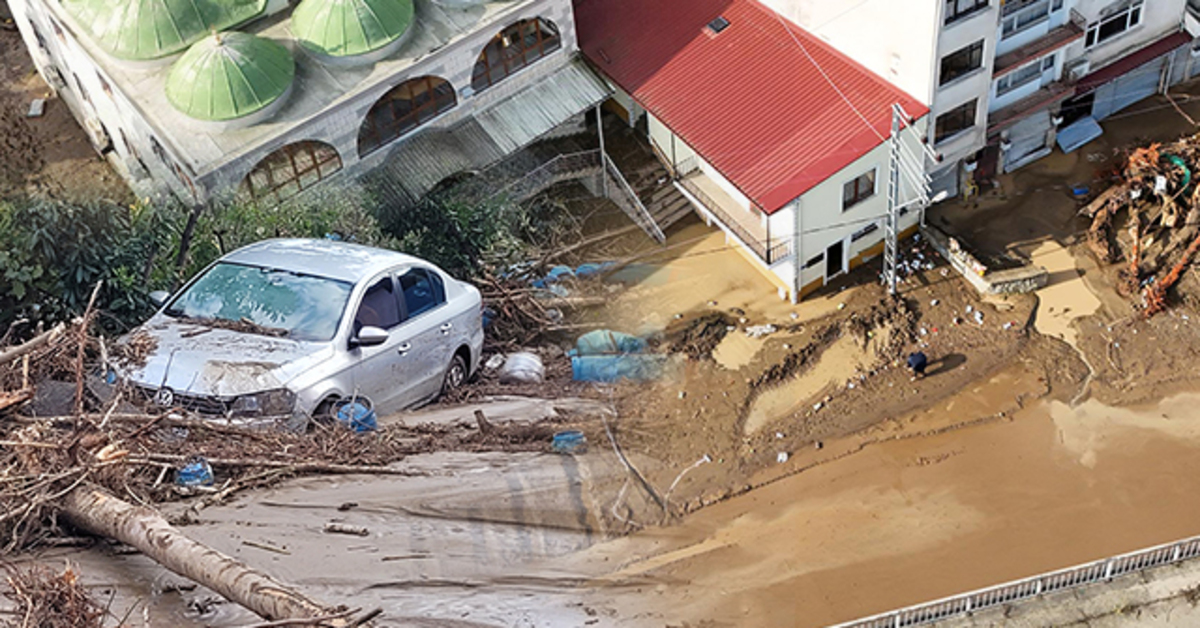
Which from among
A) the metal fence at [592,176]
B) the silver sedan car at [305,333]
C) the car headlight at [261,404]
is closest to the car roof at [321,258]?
the silver sedan car at [305,333]

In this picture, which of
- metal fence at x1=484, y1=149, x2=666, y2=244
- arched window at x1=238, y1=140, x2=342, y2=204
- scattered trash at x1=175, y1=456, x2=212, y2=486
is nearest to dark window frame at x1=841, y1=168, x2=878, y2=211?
metal fence at x1=484, y1=149, x2=666, y2=244

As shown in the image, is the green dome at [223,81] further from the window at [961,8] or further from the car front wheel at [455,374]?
the window at [961,8]

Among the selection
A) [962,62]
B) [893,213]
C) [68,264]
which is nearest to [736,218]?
[893,213]

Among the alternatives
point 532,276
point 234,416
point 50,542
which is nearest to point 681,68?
point 532,276

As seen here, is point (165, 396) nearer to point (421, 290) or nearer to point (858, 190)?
point (421, 290)

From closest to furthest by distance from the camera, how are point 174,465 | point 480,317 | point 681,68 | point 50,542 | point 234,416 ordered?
point 50,542
point 174,465
point 234,416
point 480,317
point 681,68

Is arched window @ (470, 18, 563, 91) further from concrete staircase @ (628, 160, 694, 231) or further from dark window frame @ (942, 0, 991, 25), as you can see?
dark window frame @ (942, 0, 991, 25)

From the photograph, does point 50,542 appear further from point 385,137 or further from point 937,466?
point 937,466

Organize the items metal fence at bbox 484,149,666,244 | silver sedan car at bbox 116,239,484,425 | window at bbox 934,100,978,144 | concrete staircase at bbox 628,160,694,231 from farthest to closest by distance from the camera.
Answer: concrete staircase at bbox 628,160,694,231 < metal fence at bbox 484,149,666,244 < window at bbox 934,100,978,144 < silver sedan car at bbox 116,239,484,425
